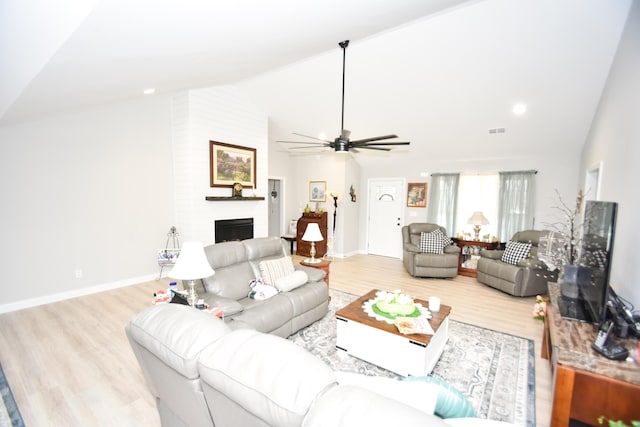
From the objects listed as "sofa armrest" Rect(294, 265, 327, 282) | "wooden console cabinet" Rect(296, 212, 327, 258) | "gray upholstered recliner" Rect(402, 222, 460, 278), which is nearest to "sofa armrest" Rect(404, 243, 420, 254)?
"gray upholstered recliner" Rect(402, 222, 460, 278)

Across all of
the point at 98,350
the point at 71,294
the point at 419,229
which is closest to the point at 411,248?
the point at 419,229

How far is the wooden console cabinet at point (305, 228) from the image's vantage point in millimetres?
6930

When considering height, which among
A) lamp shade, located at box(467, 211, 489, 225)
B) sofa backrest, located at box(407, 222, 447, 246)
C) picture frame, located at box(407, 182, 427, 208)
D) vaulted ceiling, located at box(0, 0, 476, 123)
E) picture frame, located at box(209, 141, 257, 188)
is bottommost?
sofa backrest, located at box(407, 222, 447, 246)

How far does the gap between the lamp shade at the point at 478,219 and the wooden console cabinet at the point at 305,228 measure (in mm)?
3178

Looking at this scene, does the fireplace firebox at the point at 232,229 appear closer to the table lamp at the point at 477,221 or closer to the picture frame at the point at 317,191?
the picture frame at the point at 317,191

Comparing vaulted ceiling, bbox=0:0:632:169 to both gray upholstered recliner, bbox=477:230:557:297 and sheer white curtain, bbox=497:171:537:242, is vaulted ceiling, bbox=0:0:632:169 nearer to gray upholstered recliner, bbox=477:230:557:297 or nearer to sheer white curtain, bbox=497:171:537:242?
sheer white curtain, bbox=497:171:537:242

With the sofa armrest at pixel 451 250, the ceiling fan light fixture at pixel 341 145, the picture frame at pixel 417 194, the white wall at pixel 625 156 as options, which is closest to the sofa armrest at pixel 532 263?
the sofa armrest at pixel 451 250

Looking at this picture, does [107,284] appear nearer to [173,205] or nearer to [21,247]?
[21,247]

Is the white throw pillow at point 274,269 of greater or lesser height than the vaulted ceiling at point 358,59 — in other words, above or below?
below

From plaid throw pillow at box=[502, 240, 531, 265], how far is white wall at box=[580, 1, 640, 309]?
172 centimetres

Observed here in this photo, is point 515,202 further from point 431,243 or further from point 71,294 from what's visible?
point 71,294

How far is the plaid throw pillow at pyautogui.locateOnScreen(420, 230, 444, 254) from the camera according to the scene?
5484 millimetres

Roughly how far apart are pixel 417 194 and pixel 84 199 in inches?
246

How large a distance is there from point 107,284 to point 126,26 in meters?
4.20
